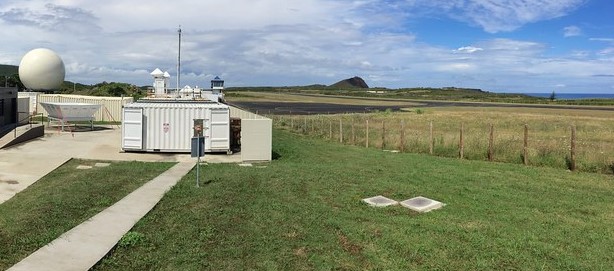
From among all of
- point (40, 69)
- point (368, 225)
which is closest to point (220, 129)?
point (368, 225)

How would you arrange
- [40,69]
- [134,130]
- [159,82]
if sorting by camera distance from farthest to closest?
[40,69], [159,82], [134,130]

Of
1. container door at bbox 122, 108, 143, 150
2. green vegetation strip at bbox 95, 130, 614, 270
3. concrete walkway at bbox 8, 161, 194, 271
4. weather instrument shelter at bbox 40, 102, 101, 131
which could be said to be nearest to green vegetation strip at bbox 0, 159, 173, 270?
concrete walkway at bbox 8, 161, 194, 271

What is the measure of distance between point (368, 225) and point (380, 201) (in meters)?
2.04

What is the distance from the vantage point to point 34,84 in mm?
46750

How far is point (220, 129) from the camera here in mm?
19438

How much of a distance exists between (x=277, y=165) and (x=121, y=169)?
185 inches

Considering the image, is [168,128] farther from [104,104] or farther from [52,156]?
[104,104]

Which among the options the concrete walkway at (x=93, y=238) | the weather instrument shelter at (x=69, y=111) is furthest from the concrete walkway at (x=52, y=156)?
the weather instrument shelter at (x=69, y=111)

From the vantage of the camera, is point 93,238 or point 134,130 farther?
point 134,130

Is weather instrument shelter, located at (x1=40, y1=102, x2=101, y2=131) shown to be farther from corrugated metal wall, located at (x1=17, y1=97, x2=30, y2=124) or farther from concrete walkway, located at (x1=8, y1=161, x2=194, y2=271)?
concrete walkway, located at (x1=8, y1=161, x2=194, y2=271)

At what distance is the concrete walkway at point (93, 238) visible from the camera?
6461 millimetres

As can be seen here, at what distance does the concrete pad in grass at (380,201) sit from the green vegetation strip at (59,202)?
5.26 m

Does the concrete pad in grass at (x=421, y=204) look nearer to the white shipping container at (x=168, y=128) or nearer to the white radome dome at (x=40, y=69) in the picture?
the white shipping container at (x=168, y=128)

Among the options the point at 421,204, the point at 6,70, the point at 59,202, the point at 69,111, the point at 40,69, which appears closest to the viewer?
the point at 59,202
